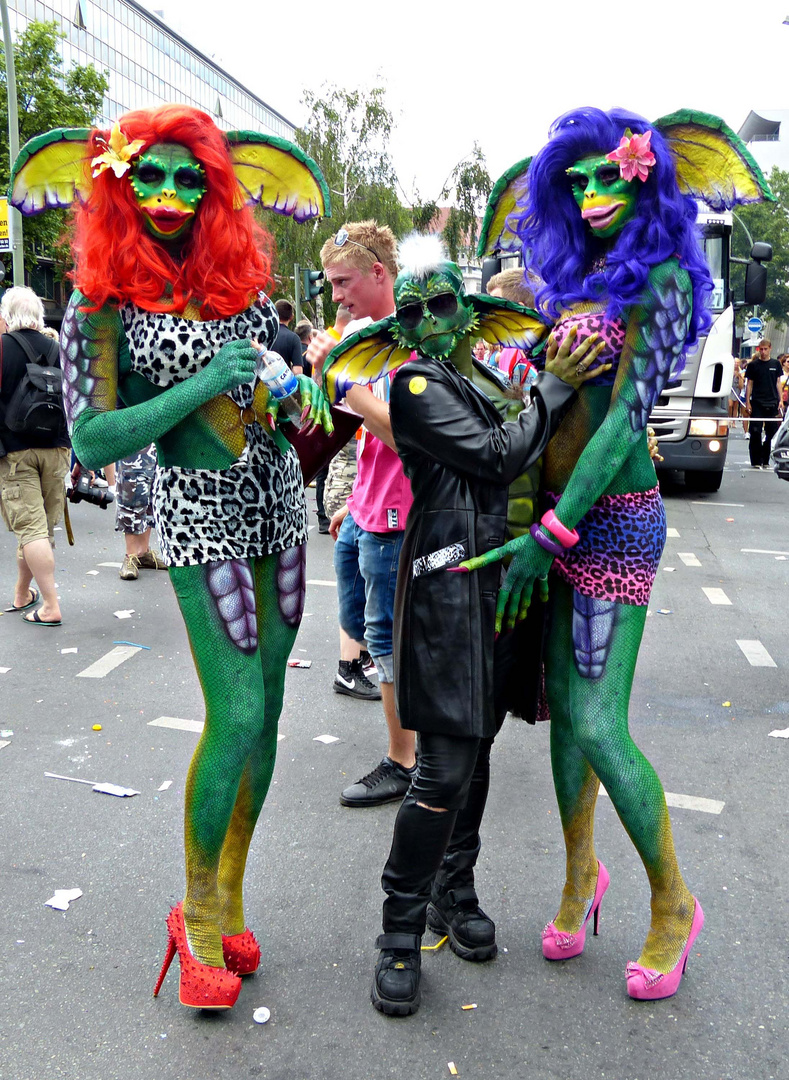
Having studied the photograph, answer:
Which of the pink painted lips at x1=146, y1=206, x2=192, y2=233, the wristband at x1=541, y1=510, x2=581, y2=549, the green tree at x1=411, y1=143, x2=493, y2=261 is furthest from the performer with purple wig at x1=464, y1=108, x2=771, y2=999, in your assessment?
the green tree at x1=411, y1=143, x2=493, y2=261

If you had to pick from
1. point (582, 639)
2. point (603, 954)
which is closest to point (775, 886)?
point (603, 954)

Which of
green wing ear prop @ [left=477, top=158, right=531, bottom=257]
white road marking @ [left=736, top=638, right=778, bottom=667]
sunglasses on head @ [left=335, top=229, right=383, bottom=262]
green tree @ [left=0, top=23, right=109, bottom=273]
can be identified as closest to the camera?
green wing ear prop @ [left=477, top=158, right=531, bottom=257]

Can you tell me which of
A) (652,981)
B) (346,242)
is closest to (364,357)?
(346,242)

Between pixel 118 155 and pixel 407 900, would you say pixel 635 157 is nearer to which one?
pixel 118 155

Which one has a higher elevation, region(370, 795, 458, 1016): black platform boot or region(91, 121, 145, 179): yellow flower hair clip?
region(91, 121, 145, 179): yellow flower hair clip

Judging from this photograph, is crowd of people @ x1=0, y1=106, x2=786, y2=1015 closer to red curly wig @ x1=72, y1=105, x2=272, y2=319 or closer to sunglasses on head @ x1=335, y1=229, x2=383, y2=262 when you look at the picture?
red curly wig @ x1=72, y1=105, x2=272, y2=319

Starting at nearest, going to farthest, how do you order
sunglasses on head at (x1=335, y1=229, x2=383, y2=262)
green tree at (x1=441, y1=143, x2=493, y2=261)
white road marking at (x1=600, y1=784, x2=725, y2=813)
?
1. sunglasses on head at (x1=335, y1=229, x2=383, y2=262)
2. white road marking at (x1=600, y1=784, x2=725, y2=813)
3. green tree at (x1=441, y1=143, x2=493, y2=261)

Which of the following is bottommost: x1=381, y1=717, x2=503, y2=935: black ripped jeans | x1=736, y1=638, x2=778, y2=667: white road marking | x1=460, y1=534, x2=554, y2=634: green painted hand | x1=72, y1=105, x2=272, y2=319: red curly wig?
x1=736, y1=638, x2=778, y2=667: white road marking

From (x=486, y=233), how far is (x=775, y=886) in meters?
2.28

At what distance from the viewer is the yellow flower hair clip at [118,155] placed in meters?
2.26

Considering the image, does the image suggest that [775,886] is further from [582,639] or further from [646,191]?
[646,191]

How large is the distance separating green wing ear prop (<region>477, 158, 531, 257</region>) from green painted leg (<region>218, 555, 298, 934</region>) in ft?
3.86

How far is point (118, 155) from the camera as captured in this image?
2283 mm

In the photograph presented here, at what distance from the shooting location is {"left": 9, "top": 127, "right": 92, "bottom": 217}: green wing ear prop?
242cm
